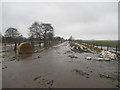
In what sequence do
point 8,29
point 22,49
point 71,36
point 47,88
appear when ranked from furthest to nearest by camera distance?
point 71,36 < point 8,29 < point 22,49 < point 47,88

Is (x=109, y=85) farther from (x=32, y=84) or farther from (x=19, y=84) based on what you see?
(x=19, y=84)

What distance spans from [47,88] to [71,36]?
13548cm

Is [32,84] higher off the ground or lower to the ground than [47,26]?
lower

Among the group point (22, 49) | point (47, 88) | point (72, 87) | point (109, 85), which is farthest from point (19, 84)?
point (22, 49)

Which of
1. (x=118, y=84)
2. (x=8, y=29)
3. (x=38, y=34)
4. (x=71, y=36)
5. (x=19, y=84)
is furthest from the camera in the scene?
(x=71, y=36)

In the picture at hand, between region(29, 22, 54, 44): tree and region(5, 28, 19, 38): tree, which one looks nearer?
region(29, 22, 54, 44): tree

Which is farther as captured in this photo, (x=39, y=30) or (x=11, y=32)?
(x=11, y=32)

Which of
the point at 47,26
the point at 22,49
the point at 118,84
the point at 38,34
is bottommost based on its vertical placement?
the point at 118,84

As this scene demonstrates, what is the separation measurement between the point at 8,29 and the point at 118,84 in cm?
5924

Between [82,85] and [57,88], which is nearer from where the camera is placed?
[57,88]

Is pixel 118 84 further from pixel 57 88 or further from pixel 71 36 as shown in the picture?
pixel 71 36

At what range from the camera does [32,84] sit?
3.88 metres

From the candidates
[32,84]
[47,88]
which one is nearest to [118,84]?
[47,88]

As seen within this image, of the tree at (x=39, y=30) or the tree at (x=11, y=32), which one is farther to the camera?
the tree at (x=11, y=32)
